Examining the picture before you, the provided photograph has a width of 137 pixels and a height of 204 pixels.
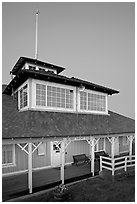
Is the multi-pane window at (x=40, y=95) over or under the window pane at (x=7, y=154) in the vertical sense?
over

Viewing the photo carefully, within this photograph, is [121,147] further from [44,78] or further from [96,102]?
[44,78]

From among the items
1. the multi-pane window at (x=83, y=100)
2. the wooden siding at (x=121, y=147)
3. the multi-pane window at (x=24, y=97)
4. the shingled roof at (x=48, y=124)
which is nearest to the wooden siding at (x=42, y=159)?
the shingled roof at (x=48, y=124)

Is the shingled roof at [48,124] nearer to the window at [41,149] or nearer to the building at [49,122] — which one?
the building at [49,122]

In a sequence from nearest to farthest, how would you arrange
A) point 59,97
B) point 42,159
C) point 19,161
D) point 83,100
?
1. point 19,161
2. point 42,159
3. point 59,97
4. point 83,100

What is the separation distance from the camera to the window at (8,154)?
9.79 metres

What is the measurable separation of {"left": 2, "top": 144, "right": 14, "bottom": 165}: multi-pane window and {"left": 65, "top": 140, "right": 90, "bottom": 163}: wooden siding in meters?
4.36

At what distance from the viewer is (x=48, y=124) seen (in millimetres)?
9422

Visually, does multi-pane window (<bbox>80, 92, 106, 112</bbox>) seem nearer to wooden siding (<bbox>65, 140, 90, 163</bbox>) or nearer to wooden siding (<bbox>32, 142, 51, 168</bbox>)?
wooden siding (<bbox>65, 140, 90, 163</bbox>)

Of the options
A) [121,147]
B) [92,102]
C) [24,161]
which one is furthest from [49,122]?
[121,147]

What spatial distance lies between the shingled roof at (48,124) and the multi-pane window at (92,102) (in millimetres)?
895

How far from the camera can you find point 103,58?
32.3m

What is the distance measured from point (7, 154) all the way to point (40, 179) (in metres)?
3.01

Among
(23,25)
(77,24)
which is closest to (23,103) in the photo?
(23,25)

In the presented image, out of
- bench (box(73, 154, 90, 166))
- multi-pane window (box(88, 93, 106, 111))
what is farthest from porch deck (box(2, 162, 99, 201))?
multi-pane window (box(88, 93, 106, 111))
